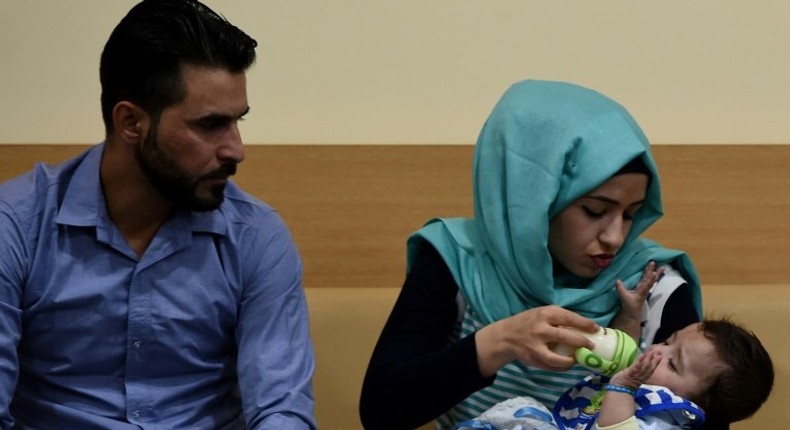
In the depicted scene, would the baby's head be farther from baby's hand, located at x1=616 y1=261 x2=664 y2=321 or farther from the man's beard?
the man's beard

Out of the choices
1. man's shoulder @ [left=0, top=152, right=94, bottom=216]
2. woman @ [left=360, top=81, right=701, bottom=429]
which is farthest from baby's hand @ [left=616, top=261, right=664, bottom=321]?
man's shoulder @ [left=0, top=152, right=94, bottom=216]

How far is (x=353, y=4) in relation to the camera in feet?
9.28

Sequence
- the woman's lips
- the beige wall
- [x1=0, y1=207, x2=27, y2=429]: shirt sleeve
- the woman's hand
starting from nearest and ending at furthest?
1. the woman's hand
2. [x1=0, y1=207, x2=27, y2=429]: shirt sleeve
3. the woman's lips
4. the beige wall

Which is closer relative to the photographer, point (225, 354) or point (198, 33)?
point (198, 33)

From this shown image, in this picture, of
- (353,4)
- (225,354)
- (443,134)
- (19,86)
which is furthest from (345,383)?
(19,86)

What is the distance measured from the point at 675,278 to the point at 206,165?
0.97 metres

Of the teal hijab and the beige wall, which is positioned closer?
the teal hijab

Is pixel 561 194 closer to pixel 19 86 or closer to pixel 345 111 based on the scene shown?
pixel 345 111

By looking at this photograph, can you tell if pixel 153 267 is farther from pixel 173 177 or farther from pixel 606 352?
pixel 606 352

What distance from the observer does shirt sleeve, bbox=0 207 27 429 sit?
198 cm

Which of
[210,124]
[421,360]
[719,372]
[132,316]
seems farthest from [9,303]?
[719,372]

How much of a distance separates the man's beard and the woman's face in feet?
2.16

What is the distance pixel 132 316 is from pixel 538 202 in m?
0.80

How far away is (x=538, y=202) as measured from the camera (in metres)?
2.06
